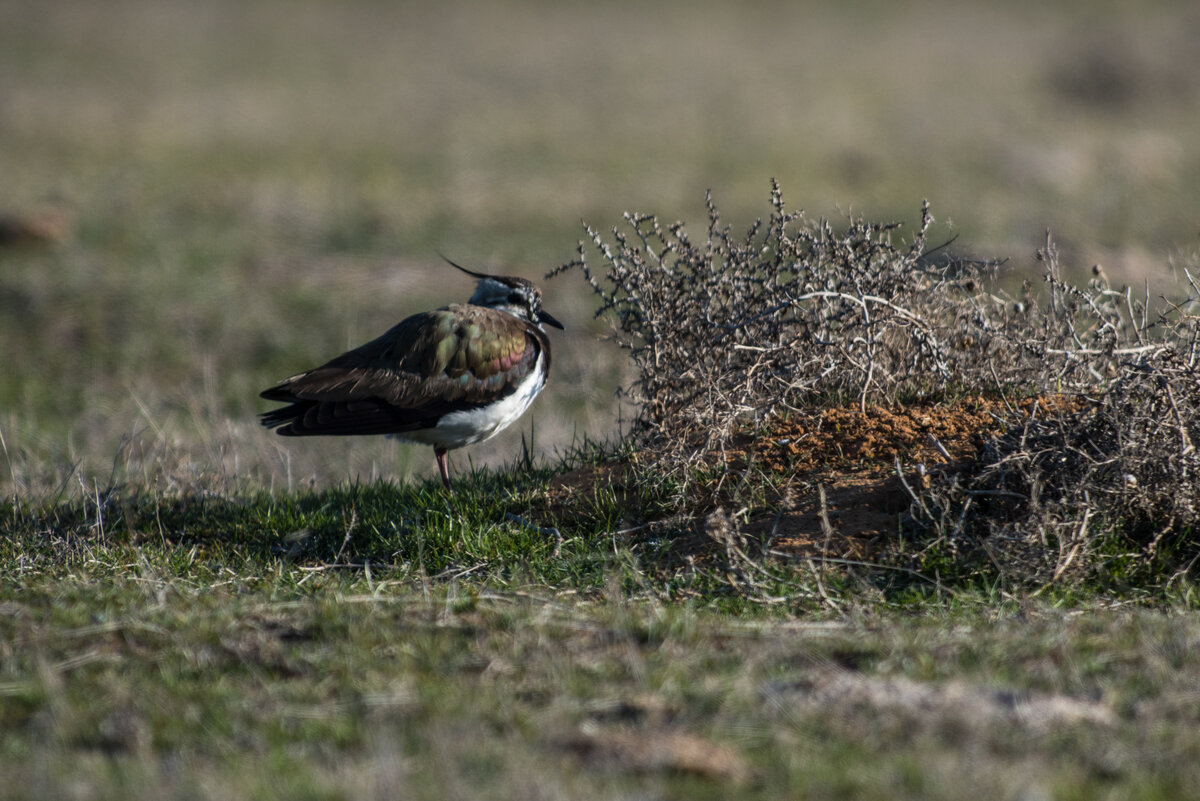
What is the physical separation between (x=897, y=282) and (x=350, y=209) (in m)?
10.3

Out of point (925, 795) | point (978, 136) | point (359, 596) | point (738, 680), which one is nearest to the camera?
point (925, 795)

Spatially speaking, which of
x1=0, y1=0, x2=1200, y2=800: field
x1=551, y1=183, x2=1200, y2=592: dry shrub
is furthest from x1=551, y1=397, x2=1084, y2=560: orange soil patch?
x1=551, y1=183, x2=1200, y2=592: dry shrub

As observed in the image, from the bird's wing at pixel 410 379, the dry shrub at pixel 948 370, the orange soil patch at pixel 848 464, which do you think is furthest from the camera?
the bird's wing at pixel 410 379

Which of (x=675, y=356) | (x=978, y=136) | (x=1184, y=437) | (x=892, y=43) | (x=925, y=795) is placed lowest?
(x=925, y=795)

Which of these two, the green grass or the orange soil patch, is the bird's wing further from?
the green grass

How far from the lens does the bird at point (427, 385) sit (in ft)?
19.4

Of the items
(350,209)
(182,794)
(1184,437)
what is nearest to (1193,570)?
(1184,437)

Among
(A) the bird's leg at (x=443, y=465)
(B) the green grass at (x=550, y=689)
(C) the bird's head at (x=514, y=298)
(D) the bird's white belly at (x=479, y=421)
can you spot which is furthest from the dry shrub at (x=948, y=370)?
(A) the bird's leg at (x=443, y=465)

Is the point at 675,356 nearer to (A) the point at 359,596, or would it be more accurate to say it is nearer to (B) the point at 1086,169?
(A) the point at 359,596

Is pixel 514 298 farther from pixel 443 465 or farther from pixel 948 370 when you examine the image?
pixel 948 370

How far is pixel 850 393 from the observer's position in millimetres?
5965

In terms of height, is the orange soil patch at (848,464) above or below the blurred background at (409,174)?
below

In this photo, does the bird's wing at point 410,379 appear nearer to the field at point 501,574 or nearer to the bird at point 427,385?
the bird at point 427,385

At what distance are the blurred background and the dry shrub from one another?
3.21 feet
